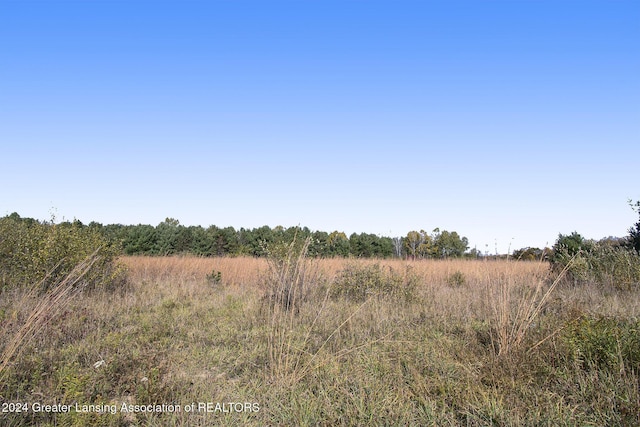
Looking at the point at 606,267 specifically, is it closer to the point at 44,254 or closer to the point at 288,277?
the point at 288,277

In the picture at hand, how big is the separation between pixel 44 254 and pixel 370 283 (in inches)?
259

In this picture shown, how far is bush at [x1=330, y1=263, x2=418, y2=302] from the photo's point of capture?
817 cm

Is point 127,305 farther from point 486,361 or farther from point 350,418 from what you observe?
point 486,361

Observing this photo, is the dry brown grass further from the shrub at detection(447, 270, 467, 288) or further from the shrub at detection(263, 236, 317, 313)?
the shrub at detection(263, 236, 317, 313)

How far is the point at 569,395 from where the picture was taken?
3209 mm

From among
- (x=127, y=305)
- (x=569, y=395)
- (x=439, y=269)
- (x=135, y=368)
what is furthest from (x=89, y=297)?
(x=439, y=269)

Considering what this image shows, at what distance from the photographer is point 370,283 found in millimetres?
8414

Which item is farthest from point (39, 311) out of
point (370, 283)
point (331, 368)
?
point (370, 283)

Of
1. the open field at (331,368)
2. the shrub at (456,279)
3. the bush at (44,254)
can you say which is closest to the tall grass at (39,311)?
the open field at (331,368)

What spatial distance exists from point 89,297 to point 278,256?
3840mm

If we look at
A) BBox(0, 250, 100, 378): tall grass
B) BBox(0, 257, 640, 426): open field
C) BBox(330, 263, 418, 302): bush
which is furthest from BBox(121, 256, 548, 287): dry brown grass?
BBox(0, 250, 100, 378): tall grass

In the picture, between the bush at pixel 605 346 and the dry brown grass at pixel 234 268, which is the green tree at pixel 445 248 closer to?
the dry brown grass at pixel 234 268

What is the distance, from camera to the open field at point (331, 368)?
2.98 metres

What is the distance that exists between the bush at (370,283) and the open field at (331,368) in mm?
1944
